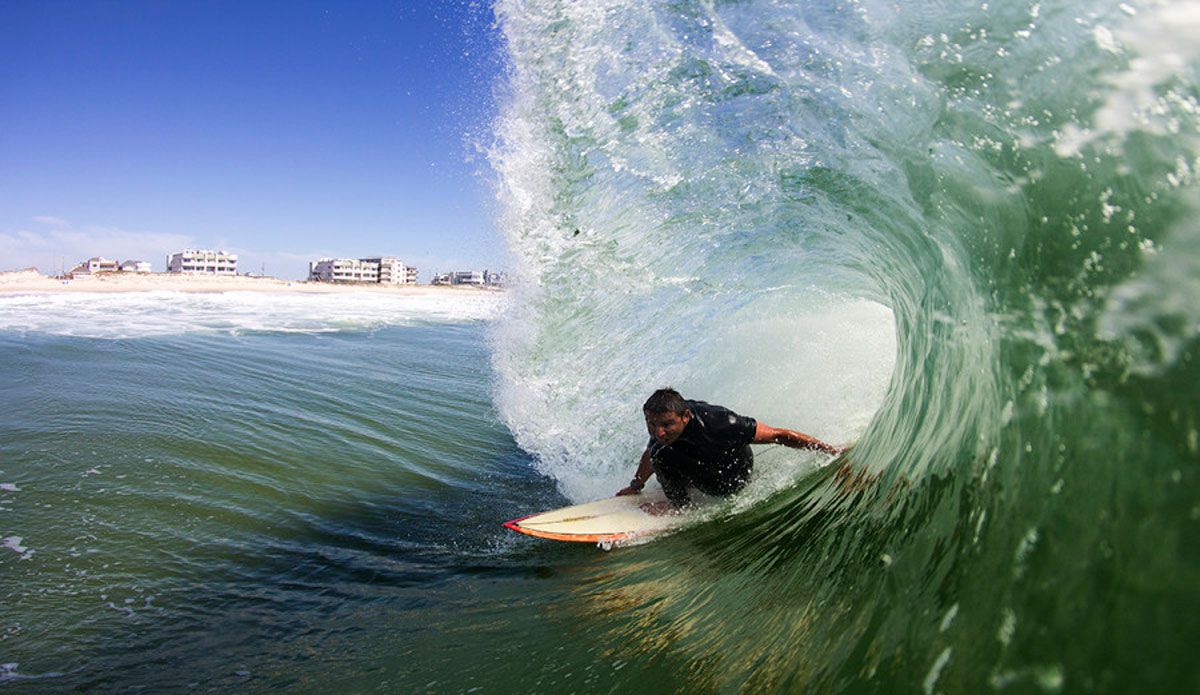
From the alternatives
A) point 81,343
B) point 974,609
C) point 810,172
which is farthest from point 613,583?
point 81,343

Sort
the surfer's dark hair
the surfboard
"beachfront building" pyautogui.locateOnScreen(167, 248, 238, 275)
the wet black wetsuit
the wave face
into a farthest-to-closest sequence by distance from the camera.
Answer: "beachfront building" pyautogui.locateOnScreen(167, 248, 238, 275)
the surfboard
the wet black wetsuit
the surfer's dark hair
the wave face

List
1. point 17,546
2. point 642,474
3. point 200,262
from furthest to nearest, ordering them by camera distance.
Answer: point 200,262 < point 642,474 < point 17,546

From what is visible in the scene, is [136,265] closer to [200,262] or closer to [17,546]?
[200,262]

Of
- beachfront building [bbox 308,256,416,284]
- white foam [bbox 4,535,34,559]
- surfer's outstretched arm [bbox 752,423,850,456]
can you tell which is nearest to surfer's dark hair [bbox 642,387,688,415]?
surfer's outstretched arm [bbox 752,423,850,456]

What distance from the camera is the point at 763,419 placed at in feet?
22.4

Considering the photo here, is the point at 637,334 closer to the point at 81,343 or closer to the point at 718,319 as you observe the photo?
the point at 718,319

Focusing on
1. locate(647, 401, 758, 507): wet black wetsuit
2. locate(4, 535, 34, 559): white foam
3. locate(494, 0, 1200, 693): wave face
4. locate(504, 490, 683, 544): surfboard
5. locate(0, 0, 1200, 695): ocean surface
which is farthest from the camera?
locate(504, 490, 683, 544): surfboard

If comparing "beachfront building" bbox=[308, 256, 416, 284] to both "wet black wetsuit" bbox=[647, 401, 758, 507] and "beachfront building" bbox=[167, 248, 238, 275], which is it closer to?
"beachfront building" bbox=[167, 248, 238, 275]

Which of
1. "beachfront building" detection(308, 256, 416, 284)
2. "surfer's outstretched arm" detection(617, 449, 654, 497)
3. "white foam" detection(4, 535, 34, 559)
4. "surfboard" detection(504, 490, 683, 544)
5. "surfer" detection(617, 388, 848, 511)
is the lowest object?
"white foam" detection(4, 535, 34, 559)

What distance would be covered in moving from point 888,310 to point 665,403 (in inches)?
169

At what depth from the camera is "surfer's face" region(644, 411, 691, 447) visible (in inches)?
171

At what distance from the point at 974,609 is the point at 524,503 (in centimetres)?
464

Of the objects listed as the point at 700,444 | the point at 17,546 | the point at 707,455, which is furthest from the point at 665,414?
the point at 17,546

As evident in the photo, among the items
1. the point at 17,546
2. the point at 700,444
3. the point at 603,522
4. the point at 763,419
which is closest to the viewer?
the point at 17,546
